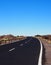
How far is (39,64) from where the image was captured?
11.8m

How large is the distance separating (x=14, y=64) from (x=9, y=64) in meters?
0.26

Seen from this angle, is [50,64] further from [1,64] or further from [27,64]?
[1,64]

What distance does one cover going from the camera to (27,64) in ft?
38.8

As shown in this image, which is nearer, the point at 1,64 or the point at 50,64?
the point at 1,64

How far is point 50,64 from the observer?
12383mm

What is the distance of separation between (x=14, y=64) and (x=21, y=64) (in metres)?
0.36

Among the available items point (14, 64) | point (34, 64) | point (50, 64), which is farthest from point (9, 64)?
point (50, 64)

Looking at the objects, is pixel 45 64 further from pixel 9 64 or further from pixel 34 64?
pixel 9 64

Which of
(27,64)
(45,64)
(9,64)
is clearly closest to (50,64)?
(45,64)

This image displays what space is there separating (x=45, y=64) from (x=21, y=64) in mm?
1435

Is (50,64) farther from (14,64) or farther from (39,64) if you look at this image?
(14,64)

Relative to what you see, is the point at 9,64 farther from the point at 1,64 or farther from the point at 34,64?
the point at 34,64

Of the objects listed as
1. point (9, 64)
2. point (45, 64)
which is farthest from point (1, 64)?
point (45, 64)

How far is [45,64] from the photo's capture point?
1234cm
